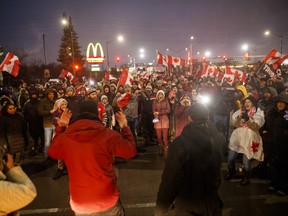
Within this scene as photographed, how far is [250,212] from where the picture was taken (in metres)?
4.66

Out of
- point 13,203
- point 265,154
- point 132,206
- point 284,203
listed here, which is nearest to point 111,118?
point 132,206

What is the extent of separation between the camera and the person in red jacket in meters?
2.67

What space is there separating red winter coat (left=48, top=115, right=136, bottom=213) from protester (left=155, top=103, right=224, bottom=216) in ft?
1.66

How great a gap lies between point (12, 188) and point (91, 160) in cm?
88

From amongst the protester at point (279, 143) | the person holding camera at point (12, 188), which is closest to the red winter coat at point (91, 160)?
the person holding camera at point (12, 188)

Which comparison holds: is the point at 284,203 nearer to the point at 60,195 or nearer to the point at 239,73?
the point at 60,195

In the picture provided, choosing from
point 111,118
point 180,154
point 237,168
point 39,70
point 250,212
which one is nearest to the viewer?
A: point 180,154

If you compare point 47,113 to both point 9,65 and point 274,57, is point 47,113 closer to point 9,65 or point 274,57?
point 9,65

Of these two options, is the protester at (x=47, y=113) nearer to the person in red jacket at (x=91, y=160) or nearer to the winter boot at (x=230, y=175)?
the winter boot at (x=230, y=175)

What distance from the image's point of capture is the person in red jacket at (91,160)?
2.67 m

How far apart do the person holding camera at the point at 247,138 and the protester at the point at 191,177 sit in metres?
3.31

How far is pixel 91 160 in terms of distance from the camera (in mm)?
2664

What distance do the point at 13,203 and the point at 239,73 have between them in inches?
598

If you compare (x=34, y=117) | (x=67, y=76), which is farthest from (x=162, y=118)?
(x=67, y=76)
